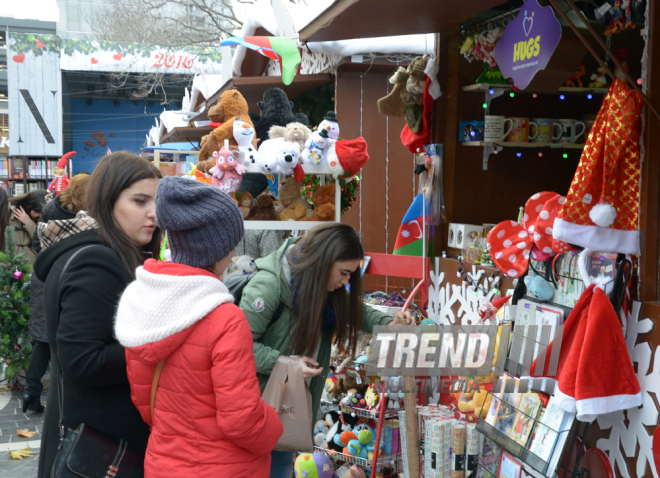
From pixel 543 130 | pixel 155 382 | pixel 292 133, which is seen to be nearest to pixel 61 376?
pixel 155 382

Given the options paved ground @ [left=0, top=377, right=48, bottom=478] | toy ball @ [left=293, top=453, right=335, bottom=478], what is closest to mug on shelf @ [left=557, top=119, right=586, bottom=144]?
toy ball @ [left=293, top=453, right=335, bottom=478]

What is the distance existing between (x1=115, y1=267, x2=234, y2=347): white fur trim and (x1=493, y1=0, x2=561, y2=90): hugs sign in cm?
211

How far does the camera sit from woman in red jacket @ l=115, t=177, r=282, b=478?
1.67 metres

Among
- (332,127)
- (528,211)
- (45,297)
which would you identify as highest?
(332,127)

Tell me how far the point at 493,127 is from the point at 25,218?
5363 millimetres

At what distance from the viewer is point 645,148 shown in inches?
90.0

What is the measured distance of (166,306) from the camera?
1.70m

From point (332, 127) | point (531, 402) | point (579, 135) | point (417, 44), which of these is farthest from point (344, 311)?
point (417, 44)

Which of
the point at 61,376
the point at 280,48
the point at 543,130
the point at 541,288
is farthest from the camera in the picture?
the point at 280,48

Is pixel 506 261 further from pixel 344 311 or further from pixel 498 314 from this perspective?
pixel 344 311

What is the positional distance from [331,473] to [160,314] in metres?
2.40

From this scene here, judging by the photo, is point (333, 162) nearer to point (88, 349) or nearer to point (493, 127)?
point (493, 127)

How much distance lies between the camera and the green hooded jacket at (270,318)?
2355 mm

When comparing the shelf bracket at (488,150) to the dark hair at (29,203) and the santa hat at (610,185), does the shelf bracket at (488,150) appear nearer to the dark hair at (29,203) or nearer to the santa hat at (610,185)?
the santa hat at (610,185)
